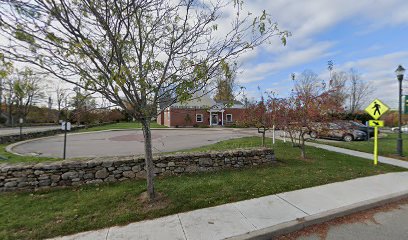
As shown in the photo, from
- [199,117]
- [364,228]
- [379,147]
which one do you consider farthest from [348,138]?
[199,117]

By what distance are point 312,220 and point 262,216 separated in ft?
2.91

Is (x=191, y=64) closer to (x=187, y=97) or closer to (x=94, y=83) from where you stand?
(x=187, y=97)

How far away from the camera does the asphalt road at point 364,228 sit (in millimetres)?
3365

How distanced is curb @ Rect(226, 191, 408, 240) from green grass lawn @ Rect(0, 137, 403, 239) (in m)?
1.24

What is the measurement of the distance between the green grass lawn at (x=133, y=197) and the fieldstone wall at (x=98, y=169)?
0.92 ft

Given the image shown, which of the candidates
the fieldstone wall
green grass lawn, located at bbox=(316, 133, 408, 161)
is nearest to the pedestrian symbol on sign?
green grass lawn, located at bbox=(316, 133, 408, 161)

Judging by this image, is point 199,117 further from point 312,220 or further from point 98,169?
point 312,220

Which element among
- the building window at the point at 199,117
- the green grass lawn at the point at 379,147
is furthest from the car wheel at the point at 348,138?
the building window at the point at 199,117

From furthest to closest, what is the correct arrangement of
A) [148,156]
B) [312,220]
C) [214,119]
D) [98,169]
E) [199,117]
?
[214,119] → [199,117] → [98,169] → [148,156] → [312,220]

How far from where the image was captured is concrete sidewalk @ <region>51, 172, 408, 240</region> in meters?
3.39

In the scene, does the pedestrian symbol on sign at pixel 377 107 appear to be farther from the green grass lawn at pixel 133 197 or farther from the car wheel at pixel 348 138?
the car wheel at pixel 348 138

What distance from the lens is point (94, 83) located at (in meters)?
3.48

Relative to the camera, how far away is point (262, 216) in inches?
153

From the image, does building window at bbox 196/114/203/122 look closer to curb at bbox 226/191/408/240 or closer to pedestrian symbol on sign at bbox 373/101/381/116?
pedestrian symbol on sign at bbox 373/101/381/116
